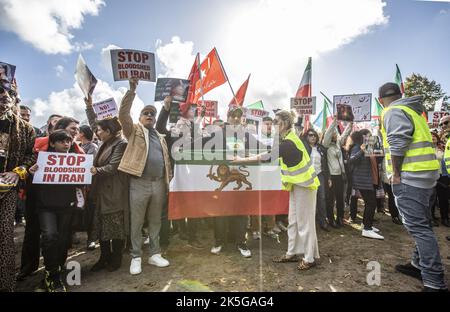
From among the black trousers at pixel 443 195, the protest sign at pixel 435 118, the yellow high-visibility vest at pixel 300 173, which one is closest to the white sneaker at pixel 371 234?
the black trousers at pixel 443 195

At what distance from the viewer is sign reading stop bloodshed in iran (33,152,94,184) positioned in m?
3.04

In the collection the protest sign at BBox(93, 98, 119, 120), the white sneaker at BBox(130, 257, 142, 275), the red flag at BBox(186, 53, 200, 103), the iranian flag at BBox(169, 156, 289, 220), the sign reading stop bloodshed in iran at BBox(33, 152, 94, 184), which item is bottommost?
the white sneaker at BBox(130, 257, 142, 275)

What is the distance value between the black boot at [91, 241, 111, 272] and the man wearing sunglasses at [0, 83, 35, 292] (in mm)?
1093

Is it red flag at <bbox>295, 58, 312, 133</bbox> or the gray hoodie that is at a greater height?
red flag at <bbox>295, 58, 312, 133</bbox>

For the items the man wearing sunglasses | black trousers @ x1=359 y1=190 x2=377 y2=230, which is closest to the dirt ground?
black trousers @ x1=359 y1=190 x2=377 y2=230

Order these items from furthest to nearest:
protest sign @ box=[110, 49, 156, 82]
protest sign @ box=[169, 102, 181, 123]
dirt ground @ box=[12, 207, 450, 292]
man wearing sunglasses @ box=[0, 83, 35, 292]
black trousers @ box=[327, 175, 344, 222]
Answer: black trousers @ box=[327, 175, 344, 222] < protest sign @ box=[169, 102, 181, 123] < protest sign @ box=[110, 49, 156, 82] < dirt ground @ box=[12, 207, 450, 292] < man wearing sunglasses @ box=[0, 83, 35, 292]

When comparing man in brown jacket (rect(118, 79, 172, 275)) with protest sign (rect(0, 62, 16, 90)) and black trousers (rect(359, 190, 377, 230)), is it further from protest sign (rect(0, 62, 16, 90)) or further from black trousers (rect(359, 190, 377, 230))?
black trousers (rect(359, 190, 377, 230))

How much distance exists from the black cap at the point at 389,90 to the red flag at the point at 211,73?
440 centimetres

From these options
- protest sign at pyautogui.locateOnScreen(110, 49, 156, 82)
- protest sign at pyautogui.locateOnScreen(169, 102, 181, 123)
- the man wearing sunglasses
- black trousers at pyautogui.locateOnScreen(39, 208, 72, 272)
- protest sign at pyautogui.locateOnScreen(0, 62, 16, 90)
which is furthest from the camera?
protest sign at pyautogui.locateOnScreen(169, 102, 181, 123)

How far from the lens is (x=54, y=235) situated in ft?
9.98

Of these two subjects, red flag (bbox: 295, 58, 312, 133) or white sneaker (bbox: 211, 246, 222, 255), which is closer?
white sneaker (bbox: 211, 246, 222, 255)

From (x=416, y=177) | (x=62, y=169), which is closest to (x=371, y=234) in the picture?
(x=416, y=177)

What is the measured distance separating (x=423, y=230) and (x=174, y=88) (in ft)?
14.2
